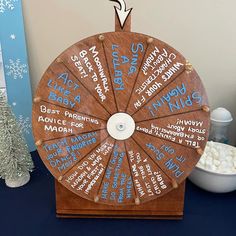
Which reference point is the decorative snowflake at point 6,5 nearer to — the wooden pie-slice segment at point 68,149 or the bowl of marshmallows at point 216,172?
the wooden pie-slice segment at point 68,149

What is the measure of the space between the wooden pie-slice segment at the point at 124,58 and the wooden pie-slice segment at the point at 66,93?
0.21 feet

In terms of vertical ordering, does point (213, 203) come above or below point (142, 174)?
below

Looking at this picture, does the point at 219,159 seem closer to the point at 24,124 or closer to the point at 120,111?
the point at 120,111

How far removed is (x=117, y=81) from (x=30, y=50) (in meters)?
0.54

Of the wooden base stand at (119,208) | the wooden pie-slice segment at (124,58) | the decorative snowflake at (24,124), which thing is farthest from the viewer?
the decorative snowflake at (24,124)

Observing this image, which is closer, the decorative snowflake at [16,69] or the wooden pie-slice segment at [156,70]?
the wooden pie-slice segment at [156,70]

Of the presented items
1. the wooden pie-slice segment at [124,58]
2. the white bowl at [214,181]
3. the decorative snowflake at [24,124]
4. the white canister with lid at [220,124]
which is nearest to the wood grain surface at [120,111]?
the wooden pie-slice segment at [124,58]

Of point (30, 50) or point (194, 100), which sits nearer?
point (194, 100)

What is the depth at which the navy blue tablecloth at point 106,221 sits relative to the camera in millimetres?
776

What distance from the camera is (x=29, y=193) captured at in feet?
3.03

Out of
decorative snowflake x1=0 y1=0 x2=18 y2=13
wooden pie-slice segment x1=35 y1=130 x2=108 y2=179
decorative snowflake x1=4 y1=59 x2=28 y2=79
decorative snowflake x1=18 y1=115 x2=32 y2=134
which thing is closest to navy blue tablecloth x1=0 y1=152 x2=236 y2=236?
wooden pie-slice segment x1=35 y1=130 x2=108 y2=179

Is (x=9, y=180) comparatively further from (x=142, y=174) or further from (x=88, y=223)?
(x=142, y=174)

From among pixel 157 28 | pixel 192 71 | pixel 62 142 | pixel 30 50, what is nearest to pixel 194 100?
pixel 192 71

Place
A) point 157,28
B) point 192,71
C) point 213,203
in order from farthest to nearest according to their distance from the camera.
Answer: point 157,28 → point 213,203 → point 192,71
